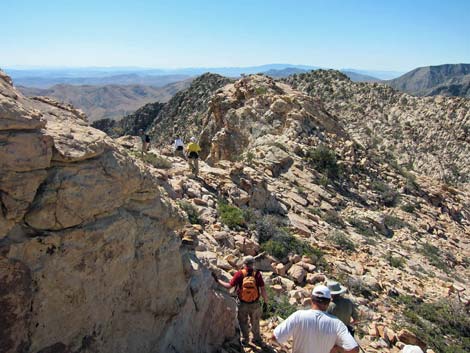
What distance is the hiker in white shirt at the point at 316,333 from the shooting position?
4.10m

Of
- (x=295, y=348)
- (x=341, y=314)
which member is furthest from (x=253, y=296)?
(x=295, y=348)

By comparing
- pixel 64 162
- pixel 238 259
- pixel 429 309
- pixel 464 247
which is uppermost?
pixel 64 162

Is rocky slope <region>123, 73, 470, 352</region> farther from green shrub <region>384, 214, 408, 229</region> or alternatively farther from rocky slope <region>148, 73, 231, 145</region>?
rocky slope <region>148, 73, 231, 145</region>

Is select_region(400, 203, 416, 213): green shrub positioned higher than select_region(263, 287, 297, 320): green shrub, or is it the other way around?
select_region(263, 287, 297, 320): green shrub

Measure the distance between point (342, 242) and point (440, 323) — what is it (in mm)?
3526

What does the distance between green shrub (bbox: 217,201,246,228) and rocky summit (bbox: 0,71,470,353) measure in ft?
0.19

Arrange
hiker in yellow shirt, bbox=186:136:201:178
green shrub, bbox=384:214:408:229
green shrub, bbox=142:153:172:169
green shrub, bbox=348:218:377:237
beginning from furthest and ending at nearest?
green shrub, bbox=384:214:408:229 < green shrub, bbox=348:218:377:237 < hiker in yellow shirt, bbox=186:136:201:178 < green shrub, bbox=142:153:172:169

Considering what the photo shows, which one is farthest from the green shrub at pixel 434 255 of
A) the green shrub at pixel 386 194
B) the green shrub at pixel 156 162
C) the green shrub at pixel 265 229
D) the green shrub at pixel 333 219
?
the green shrub at pixel 156 162

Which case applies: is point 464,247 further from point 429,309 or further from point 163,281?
point 163,281

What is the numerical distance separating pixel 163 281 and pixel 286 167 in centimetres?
1228

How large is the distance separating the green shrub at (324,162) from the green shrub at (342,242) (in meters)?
5.45

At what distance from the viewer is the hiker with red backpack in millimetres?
6352

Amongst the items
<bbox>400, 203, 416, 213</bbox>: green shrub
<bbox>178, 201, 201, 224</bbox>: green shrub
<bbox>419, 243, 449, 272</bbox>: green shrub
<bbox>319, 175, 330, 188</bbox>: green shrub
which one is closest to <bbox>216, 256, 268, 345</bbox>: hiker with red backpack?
<bbox>178, 201, 201, 224</bbox>: green shrub

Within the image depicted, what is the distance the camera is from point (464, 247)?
17.0 m
